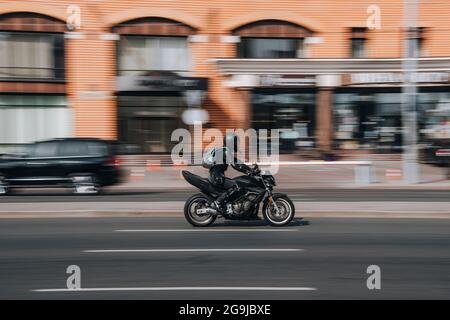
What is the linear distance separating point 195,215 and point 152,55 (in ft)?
62.0

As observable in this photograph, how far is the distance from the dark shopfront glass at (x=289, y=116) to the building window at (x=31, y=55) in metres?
9.61

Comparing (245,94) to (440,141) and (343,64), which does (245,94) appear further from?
(440,141)

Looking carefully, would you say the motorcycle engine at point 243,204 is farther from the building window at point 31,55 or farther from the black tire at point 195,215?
the building window at point 31,55

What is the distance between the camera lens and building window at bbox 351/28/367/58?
30.5 m

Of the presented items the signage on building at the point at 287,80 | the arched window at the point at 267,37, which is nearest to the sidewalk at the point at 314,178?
the signage on building at the point at 287,80

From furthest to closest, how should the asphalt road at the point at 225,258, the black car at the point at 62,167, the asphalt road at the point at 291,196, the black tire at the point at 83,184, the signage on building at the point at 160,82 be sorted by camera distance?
the signage on building at the point at 160,82 < the black tire at the point at 83,184 < the black car at the point at 62,167 < the asphalt road at the point at 291,196 < the asphalt road at the point at 225,258

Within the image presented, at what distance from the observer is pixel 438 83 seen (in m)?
29.1

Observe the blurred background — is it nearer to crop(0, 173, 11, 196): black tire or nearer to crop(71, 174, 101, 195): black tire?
crop(71, 174, 101, 195): black tire

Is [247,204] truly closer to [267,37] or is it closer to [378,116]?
[267,37]

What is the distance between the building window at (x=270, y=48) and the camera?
Result: 98.9 feet

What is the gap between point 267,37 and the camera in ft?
99.2

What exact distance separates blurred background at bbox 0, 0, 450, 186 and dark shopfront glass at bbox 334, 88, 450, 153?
0.16 ft

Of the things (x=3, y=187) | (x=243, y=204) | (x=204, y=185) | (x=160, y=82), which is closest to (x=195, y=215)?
(x=204, y=185)

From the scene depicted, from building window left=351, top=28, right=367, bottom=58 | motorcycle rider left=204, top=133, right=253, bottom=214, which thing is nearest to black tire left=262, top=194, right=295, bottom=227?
motorcycle rider left=204, top=133, right=253, bottom=214
